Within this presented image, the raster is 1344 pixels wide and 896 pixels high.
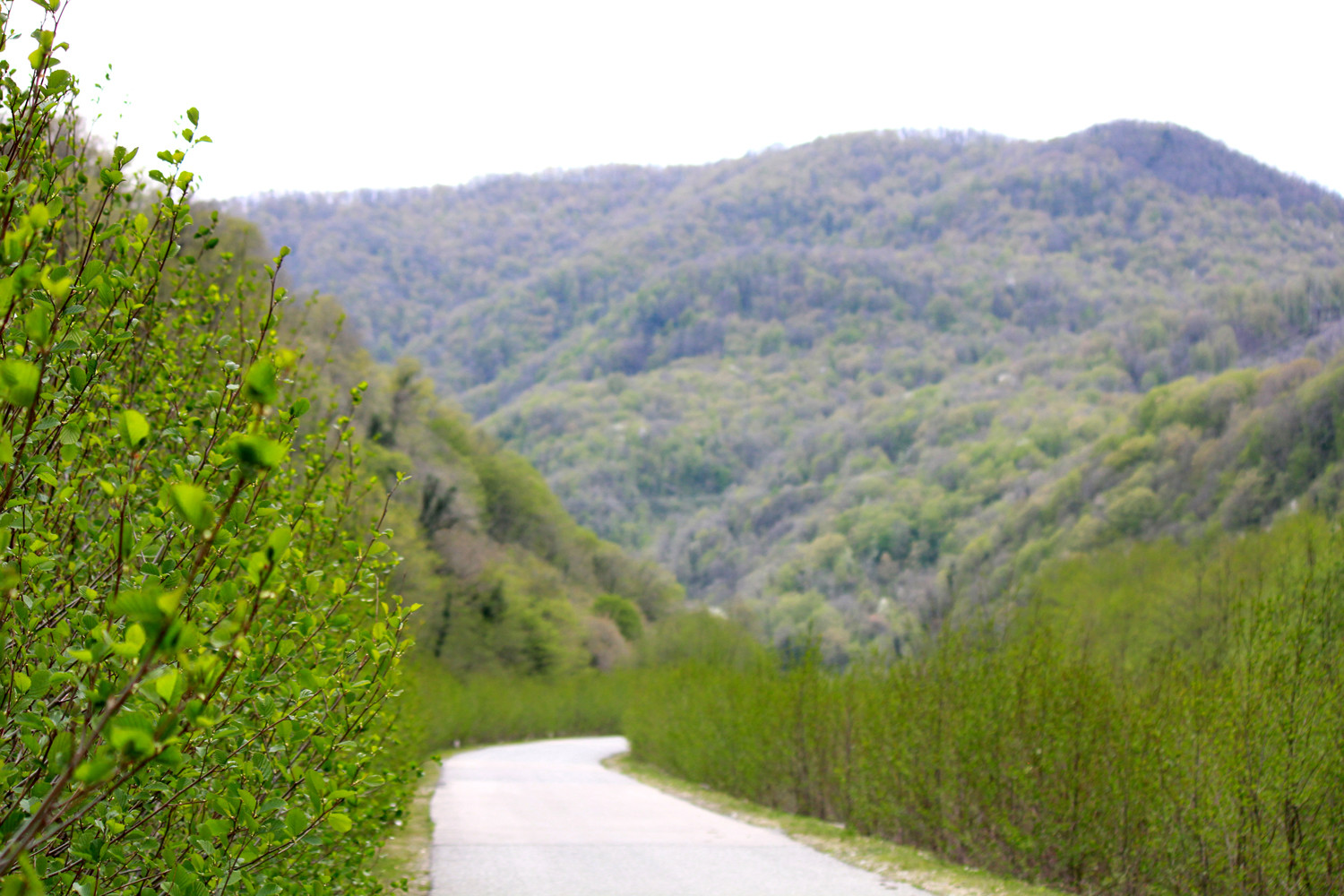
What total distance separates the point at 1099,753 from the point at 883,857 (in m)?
2.45

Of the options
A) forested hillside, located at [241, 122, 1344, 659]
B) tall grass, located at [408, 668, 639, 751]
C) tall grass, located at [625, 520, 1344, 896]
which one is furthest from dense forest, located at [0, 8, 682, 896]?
forested hillside, located at [241, 122, 1344, 659]

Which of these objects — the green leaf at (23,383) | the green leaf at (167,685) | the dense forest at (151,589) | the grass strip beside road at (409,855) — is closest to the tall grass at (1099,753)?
the grass strip beside road at (409,855)

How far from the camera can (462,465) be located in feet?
174

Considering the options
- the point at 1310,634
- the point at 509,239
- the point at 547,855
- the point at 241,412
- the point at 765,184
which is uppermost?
the point at 765,184

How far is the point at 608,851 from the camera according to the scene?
10.5m

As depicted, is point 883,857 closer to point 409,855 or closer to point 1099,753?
point 1099,753

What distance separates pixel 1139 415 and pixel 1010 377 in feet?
161

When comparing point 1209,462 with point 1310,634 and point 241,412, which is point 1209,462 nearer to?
point 1310,634

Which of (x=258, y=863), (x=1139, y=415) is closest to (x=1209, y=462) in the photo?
(x=1139, y=415)

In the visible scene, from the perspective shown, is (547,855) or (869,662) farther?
(869,662)

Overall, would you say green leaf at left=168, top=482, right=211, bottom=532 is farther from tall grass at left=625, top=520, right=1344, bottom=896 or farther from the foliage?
tall grass at left=625, top=520, right=1344, bottom=896

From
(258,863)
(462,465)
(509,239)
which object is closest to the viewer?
(258,863)

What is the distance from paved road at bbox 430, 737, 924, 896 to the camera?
27.9ft

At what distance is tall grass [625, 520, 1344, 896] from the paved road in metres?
1.54
